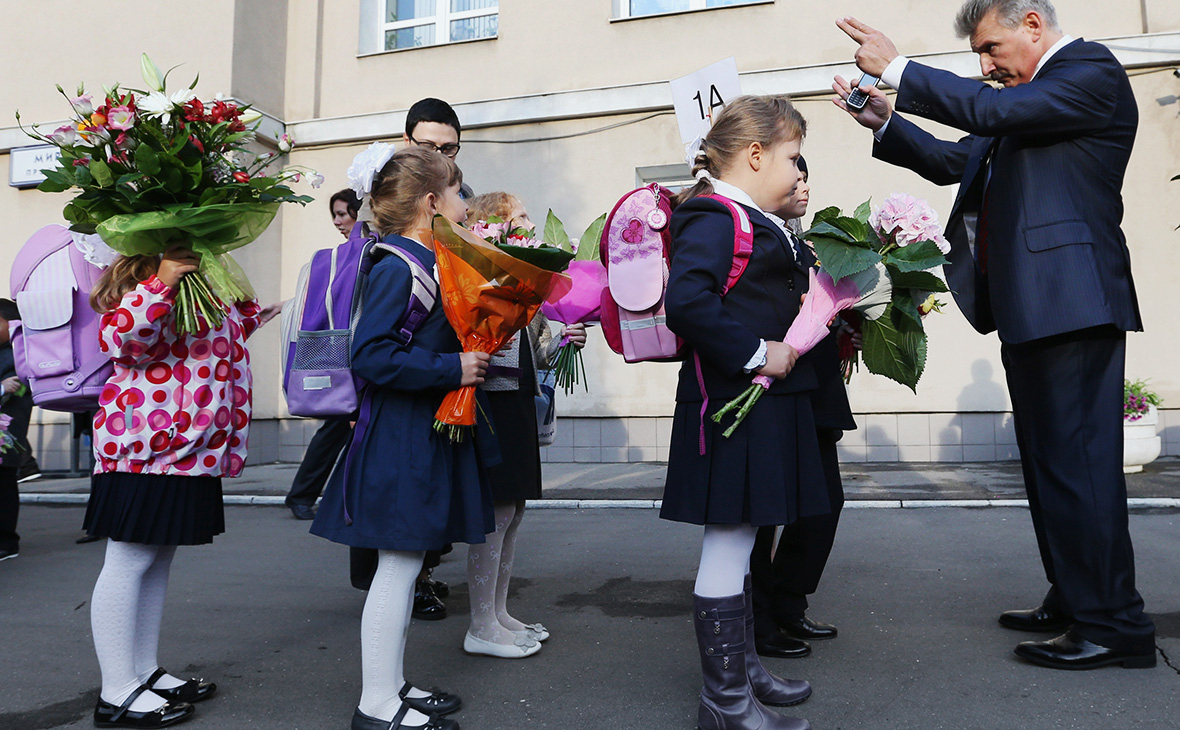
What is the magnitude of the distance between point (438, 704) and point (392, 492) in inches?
26.0

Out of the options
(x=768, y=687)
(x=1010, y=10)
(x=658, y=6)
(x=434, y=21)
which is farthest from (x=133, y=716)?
(x=434, y=21)

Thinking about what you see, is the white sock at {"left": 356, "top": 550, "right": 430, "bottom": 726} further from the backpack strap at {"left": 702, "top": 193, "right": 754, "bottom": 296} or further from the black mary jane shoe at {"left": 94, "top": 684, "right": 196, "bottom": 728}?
the backpack strap at {"left": 702, "top": 193, "right": 754, "bottom": 296}

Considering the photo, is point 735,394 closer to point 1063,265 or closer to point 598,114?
point 1063,265

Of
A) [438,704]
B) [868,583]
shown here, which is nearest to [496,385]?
[438,704]

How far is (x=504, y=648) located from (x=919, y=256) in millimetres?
1904

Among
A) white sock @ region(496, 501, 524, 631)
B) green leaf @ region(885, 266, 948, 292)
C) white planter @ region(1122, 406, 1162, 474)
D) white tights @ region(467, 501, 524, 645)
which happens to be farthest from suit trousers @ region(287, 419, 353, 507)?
white planter @ region(1122, 406, 1162, 474)

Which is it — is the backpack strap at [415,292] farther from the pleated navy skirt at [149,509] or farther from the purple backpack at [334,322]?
the pleated navy skirt at [149,509]

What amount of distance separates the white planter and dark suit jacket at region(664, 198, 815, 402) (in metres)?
6.61

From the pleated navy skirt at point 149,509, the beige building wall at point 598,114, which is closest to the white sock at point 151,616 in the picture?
the pleated navy skirt at point 149,509

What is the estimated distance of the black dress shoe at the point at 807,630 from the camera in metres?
3.27

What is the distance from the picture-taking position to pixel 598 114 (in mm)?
10188

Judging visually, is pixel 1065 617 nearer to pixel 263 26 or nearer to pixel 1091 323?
pixel 1091 323

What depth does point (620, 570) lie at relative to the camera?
4.62m

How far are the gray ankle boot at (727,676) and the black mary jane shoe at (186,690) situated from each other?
1563 mm
